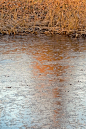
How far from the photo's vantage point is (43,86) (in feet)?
24.3

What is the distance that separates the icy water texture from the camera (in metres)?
5.48

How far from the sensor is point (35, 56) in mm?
10625

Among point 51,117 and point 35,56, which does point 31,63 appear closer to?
point 35,56

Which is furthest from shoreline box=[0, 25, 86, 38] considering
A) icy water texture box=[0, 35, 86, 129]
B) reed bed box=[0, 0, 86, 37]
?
icy water texture box=[0, 35, 86, 129]

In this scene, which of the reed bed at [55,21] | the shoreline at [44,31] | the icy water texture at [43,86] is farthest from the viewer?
the reed bed at [55,21]

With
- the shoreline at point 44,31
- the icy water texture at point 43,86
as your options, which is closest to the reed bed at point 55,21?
the shoreline at point 44,31

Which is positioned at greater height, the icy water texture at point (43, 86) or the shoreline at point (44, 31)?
the icy water texture at point (43, 86)

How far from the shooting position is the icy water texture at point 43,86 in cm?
548

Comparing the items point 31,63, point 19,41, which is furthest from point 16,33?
point 31,63

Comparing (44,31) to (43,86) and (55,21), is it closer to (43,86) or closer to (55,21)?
(55,21)

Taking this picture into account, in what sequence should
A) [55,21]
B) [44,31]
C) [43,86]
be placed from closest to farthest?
1. [43,86]
2. [44,31]
3. [55,21]

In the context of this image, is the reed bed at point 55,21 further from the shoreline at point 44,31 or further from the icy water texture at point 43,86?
the icy water texture at point 43,86

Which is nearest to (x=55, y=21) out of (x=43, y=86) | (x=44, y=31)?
(x=44, y=31)

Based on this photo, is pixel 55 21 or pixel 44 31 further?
pixel 55 21
